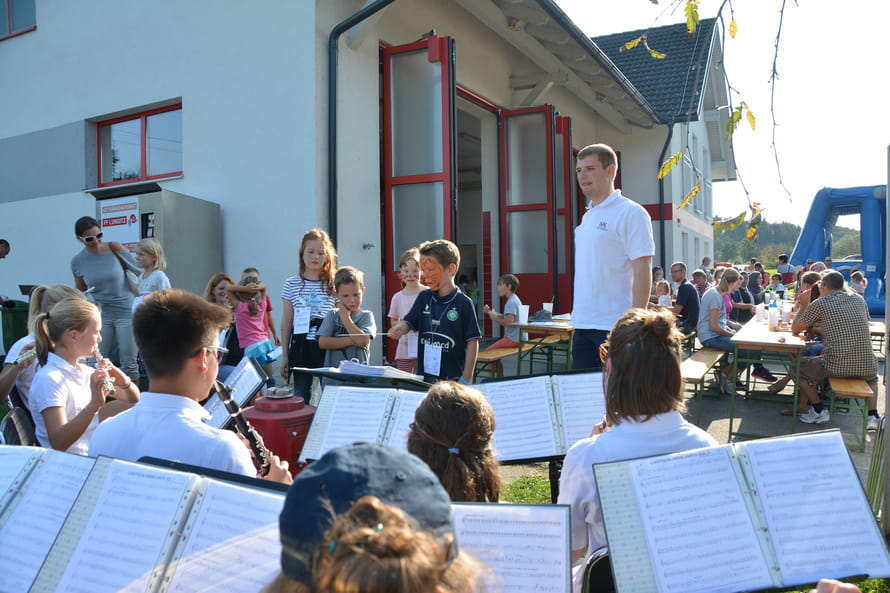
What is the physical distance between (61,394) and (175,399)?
1254 millimetres

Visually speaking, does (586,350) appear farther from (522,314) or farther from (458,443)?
(522,314)

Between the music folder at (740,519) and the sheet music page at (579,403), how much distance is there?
0.85m

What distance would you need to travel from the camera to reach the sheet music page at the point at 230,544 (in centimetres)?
144

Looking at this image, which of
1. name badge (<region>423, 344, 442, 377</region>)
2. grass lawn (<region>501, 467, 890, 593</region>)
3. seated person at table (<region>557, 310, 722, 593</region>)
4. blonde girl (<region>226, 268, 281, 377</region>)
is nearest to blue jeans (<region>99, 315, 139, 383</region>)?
blonde girl (<region>226, 268, 281, 377</region>)

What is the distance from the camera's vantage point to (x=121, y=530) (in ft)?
5.12

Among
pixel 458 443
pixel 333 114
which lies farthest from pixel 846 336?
pixel 333 114

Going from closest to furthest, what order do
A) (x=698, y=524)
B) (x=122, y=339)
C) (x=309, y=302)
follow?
1. (x=698, y=524)
2. (x=309, y=302)
3. (x=122, y=339)

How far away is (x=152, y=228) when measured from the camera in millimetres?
7121

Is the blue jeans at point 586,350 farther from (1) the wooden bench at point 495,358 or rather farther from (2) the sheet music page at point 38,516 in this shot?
(2) the sheet music page at point 38,516

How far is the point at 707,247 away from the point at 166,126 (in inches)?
922

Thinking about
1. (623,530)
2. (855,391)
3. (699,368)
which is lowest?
(855,391)

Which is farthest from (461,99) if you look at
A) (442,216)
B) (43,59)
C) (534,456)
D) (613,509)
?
(613,509)

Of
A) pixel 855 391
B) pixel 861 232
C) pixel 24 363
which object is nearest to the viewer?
pixel 24 363

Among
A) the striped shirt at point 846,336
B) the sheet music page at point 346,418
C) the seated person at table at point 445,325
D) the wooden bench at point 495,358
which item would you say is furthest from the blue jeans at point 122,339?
the striped shirt at point 846,336
